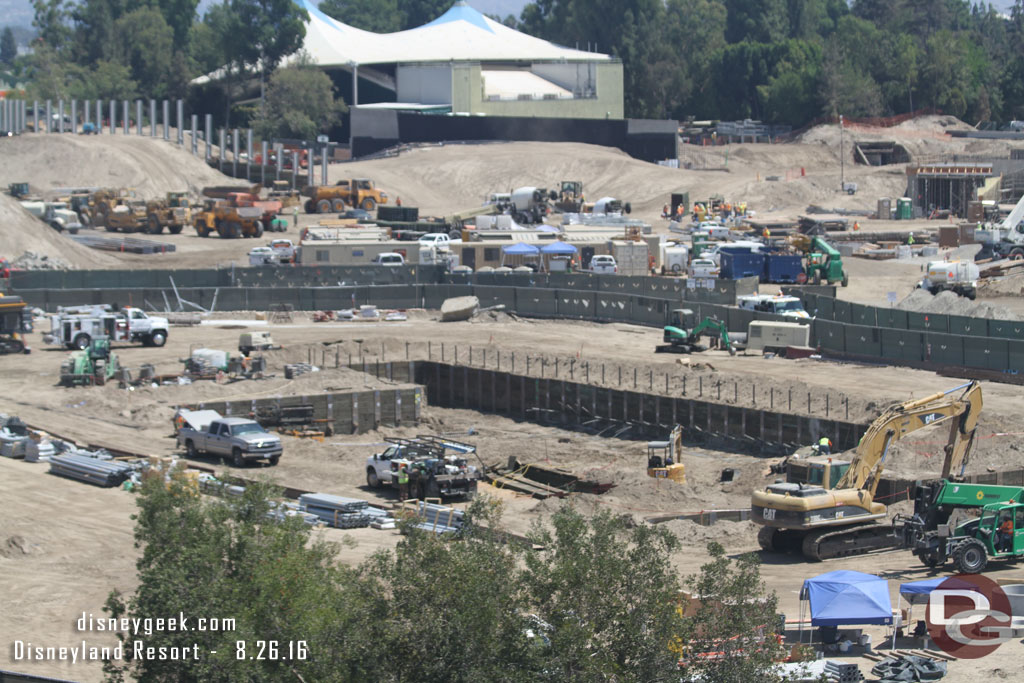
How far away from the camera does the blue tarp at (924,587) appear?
2452cm

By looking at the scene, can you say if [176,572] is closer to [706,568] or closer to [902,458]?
[706,568]

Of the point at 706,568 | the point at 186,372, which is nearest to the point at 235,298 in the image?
the point at 186,372

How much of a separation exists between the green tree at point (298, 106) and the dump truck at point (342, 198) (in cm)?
3358

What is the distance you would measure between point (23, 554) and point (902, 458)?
2136cm

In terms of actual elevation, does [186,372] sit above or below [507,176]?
below

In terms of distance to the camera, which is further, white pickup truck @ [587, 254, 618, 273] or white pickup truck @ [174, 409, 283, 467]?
white pickup truck @ [587, 254, 618, 273]

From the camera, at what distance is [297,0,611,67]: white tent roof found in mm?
148375

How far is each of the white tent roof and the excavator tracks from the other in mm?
119298

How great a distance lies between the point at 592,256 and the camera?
76688 millimetres

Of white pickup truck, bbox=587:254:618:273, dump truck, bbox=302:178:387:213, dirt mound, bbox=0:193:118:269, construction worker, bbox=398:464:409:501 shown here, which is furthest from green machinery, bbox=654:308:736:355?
dump truck, bbox=302:178:387:213

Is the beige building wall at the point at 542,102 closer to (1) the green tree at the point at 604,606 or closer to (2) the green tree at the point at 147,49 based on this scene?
(2) the green tree at the point at 147,49

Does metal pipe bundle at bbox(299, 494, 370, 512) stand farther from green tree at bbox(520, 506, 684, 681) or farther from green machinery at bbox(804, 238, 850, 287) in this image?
green machinery at bbox(804, 238, 850, 287)

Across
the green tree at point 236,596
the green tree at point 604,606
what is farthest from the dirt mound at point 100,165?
the green tree at point 604,606

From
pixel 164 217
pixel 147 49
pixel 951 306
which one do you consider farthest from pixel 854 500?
pixel 147 49
